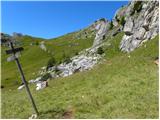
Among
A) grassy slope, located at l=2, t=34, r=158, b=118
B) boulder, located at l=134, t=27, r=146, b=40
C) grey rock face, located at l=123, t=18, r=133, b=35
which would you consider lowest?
grassy slope, located at l=2, t=34, r=158, b=118

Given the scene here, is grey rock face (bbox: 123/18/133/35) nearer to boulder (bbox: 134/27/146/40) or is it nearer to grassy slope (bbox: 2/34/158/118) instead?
boulder (bbox: 134/27/146/40)

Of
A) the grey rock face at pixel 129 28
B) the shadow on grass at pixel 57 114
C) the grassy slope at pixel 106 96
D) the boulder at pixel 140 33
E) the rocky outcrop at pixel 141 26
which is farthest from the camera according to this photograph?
the grey rock face at pixel 129 28

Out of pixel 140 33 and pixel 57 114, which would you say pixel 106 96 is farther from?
pixel 140 33

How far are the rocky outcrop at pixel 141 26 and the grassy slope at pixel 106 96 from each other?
71.7 feet

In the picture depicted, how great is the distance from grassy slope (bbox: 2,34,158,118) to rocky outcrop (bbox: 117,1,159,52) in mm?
21864

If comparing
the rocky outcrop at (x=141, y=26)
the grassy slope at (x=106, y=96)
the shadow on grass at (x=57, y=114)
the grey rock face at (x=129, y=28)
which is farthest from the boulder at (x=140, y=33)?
the shadow on grass at (x=57, y=114)

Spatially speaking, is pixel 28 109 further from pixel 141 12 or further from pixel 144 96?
pixel 141 12

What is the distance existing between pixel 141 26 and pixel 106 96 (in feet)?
135

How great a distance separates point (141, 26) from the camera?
2621 inches

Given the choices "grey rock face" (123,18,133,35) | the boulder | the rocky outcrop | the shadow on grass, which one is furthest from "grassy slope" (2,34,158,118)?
"grey rock face" (123,18,133,35)

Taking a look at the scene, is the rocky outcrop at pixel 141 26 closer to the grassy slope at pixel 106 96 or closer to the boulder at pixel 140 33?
the boulder at pixel 140 33

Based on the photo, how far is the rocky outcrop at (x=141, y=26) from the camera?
61.9 metres

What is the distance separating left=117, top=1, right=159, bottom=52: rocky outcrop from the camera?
203 feet

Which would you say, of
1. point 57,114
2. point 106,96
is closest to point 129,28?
point 106,96
